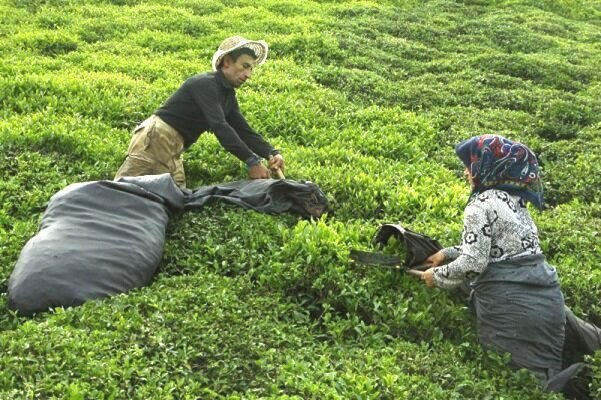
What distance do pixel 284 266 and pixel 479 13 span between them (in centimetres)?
1676

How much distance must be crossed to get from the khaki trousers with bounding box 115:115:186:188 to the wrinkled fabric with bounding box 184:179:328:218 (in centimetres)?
58

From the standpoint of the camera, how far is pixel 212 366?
4234mm

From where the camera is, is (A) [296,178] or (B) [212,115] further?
(A) [296,178]

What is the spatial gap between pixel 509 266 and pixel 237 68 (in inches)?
131

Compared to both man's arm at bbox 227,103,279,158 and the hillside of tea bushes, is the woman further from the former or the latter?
man's arm at bbox 227,103,279,158

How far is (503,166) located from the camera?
494 cm

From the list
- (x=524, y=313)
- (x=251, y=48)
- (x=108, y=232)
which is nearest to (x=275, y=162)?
(x=251, y=48)

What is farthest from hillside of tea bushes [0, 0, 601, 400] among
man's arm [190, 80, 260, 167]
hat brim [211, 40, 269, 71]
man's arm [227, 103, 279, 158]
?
hat brim [211, 40, 269, 71]

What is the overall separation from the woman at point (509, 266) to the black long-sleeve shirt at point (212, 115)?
248 centimetres

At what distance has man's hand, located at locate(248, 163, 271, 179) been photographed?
6.81 metres

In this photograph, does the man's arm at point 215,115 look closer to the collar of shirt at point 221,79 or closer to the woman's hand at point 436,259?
the collar of shirt at point 221,79

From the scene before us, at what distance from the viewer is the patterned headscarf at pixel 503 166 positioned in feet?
16.2

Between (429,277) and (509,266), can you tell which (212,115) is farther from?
(509,266)

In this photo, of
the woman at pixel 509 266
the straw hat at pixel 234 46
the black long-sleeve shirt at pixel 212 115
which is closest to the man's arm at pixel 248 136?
the black long-sleeve shirt at pixel 212 115
